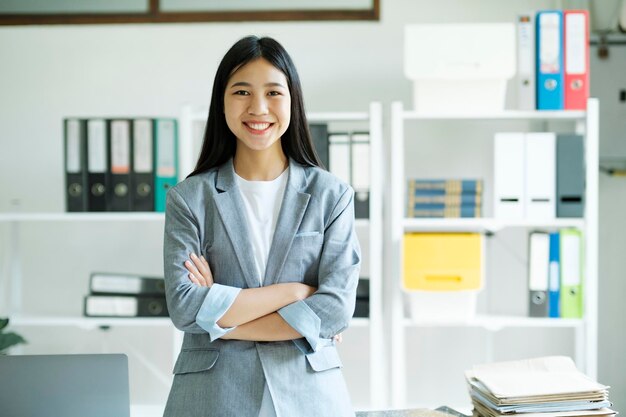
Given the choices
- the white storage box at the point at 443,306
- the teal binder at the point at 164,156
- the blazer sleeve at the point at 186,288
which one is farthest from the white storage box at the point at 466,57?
the blazer sleeve at the point at 186,288

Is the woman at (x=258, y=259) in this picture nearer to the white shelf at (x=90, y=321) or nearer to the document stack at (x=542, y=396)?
the document stack at (x=542, y=396)

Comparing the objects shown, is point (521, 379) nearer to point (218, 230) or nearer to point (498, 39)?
point (218, 230)

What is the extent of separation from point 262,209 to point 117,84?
1.85 m

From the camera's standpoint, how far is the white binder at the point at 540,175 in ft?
9.03

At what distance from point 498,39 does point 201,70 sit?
122cm

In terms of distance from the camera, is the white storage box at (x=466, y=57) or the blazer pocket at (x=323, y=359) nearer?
the blazer pocket at (x=323, y=359)

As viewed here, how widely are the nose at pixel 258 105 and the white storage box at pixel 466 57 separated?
1303 millimetres

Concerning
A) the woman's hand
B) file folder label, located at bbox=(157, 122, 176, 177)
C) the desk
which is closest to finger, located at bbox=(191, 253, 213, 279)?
the woman's hand

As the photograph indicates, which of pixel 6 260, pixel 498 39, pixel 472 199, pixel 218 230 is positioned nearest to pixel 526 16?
pixel 498 39

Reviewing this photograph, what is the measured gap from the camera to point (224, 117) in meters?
1.60

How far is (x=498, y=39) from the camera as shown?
2.72 metres

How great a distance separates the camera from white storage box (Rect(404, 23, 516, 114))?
8.91 ft

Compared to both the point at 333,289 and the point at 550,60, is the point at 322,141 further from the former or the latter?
the point at 333,289

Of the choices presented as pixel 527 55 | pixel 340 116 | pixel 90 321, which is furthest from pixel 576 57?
pixel 90 321
